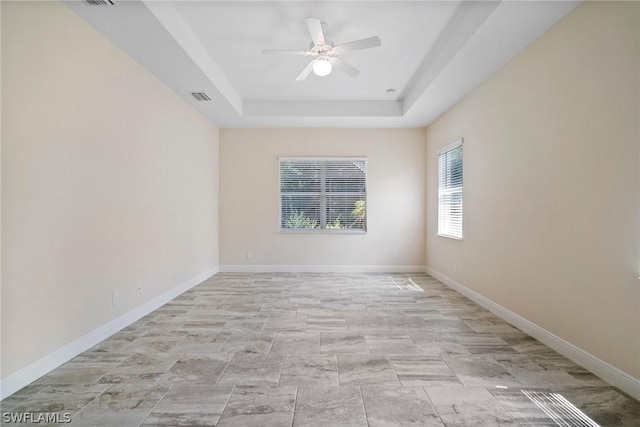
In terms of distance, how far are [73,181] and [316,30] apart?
239 cm

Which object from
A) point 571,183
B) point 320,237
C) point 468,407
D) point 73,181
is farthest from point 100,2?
point 320,237

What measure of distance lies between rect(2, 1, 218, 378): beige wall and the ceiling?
385 mm

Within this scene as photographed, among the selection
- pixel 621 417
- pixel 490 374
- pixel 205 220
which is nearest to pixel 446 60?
pixel 490 374

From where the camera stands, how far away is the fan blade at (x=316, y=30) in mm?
2512

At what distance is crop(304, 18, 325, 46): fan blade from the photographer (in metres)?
2.51

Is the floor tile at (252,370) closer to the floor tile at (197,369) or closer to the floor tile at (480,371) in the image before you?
the floor tile at (197,369)

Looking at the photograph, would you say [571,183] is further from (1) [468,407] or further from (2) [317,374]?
(2) [317,374]

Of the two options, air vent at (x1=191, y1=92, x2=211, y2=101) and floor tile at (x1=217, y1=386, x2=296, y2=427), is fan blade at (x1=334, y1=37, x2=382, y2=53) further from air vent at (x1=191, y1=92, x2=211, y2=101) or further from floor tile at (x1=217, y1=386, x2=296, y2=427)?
floor tile at (x1=217, y1=386, x2=296, y2=427)

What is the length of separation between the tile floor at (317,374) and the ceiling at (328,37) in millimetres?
2714

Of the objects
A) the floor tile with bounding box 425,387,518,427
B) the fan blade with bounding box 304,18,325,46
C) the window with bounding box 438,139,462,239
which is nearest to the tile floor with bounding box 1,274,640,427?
the floor tile with bounding box 425,387,518,427

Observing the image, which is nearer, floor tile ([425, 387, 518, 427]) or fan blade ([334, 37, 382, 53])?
floor tile ([425, 387, 518, 427])

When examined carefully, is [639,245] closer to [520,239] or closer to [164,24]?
[520,239]

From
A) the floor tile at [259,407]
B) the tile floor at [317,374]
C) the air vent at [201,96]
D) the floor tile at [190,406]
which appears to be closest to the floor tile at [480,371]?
the tile floor at [317,374]

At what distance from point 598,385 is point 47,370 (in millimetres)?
3775
